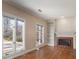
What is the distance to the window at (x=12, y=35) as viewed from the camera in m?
4.34

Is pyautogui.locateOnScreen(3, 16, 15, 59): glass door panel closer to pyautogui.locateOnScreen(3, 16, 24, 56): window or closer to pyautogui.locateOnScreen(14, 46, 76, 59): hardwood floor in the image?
pyautogui.locateOnScreen(3, 16, 24, 56): window

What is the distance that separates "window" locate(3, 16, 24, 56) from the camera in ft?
14.2

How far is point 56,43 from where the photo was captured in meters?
A: 9.34

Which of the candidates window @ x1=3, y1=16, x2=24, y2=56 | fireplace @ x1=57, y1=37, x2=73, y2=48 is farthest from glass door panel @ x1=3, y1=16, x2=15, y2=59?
fireplace @ x1=57, y1=37, x2=73, y2=48

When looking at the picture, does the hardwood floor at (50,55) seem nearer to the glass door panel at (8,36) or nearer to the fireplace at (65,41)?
the glass door panel at (8,36)

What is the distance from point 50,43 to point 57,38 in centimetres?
85

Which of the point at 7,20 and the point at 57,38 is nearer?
the point at 7,20

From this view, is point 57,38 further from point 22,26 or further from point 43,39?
point 22,26

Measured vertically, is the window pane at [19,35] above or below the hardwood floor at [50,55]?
above

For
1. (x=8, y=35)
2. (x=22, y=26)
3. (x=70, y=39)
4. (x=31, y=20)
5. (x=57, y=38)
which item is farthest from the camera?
(x=57, y=38)

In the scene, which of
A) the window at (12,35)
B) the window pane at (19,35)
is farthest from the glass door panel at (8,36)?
the window pane at (19,35)

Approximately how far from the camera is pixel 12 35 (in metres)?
4.80

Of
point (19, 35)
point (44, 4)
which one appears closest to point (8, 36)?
point (19, 35)

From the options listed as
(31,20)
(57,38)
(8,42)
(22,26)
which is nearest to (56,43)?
(57,38)
